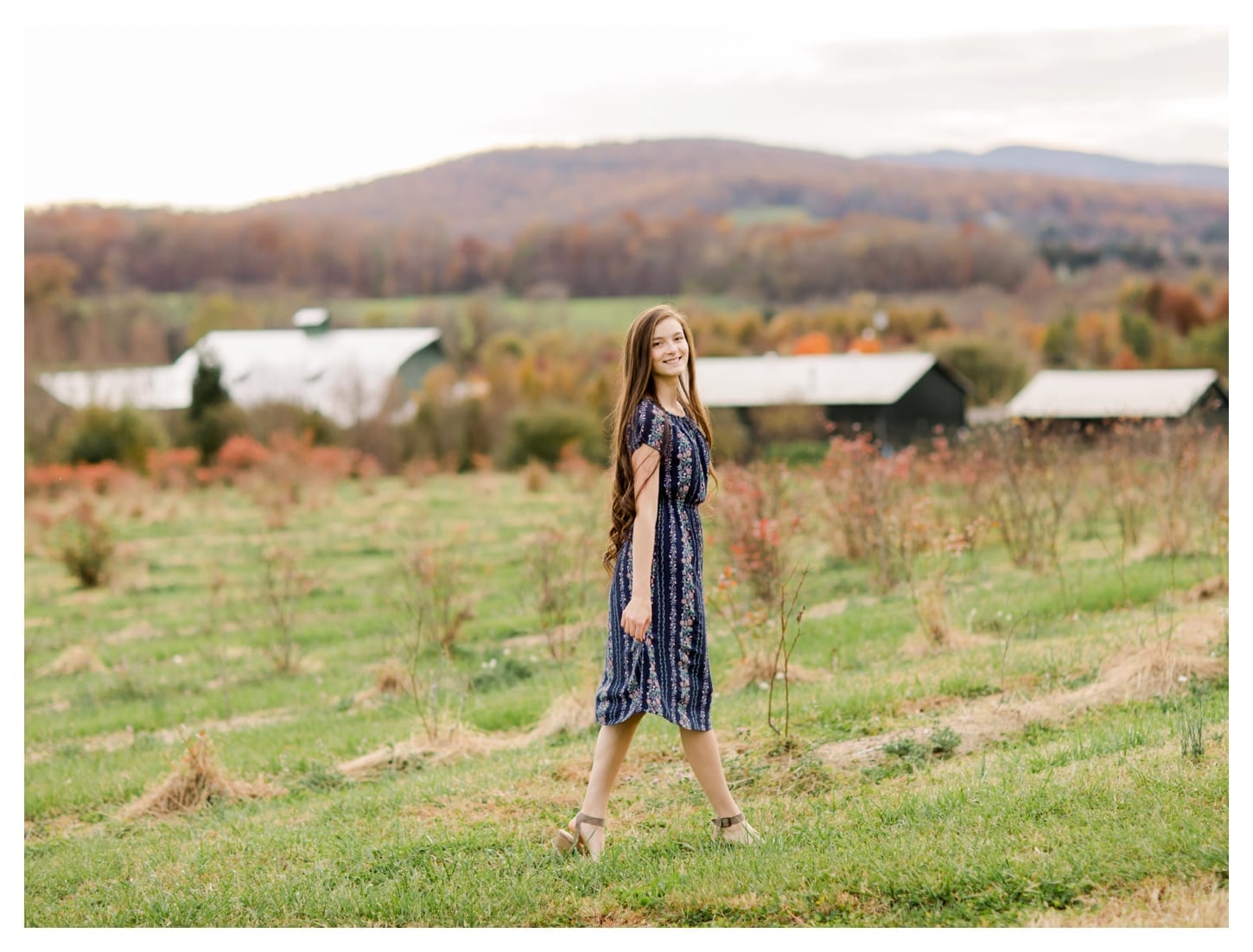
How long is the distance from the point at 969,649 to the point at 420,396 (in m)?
28.0

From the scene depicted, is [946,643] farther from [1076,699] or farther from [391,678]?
[391,678]

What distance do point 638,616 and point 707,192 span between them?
66.9 m

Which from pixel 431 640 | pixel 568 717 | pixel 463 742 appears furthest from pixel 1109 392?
pixel 463 742

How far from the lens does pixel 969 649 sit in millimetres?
7422

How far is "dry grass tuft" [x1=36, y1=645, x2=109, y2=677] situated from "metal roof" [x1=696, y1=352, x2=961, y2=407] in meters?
24.6

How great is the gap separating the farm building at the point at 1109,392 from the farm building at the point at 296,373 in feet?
56.6

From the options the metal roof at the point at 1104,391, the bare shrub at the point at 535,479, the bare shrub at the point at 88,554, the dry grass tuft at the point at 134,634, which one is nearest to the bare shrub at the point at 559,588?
the dry grass tuft at the point at 134,634

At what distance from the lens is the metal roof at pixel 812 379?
1399 inches

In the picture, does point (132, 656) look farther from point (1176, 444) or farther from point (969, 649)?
point (1176, 444)

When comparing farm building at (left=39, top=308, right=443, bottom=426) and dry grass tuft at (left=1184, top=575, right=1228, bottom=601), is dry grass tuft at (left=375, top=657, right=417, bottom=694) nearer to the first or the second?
dry grass tuft at (left=1184, top=575, right=1228, bottom=601)

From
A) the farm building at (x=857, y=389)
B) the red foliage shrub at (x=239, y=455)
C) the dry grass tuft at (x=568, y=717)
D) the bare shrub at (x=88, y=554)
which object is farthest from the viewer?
the farm building at (x=857, y=389)

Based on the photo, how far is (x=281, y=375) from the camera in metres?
45.8

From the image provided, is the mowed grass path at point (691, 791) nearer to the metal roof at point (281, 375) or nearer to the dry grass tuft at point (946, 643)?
the dry grass tuft at point (946, 643)

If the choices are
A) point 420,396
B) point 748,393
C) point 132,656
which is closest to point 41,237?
point 420,396
